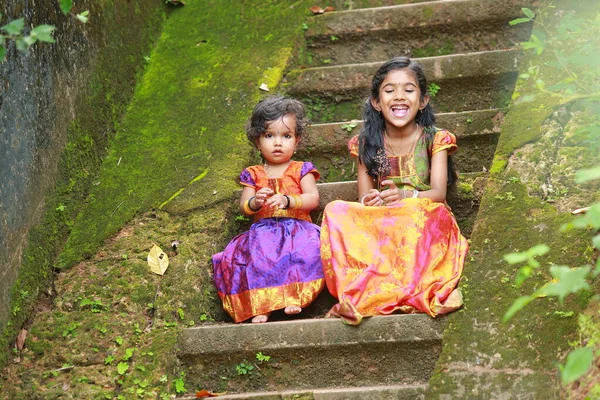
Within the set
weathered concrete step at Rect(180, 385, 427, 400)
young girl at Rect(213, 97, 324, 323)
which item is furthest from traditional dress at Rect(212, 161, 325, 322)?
weathered concrete step at Rect(180, 385, 427, 400)

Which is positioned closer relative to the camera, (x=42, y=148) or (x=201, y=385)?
(x=201, y=385)

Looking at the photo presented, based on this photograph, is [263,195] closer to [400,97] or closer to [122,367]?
[400,97]

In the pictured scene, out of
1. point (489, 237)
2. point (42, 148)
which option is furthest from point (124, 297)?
point (489, 237)

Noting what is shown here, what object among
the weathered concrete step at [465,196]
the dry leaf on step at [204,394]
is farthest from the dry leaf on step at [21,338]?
the weathered concrete step at [465,196]

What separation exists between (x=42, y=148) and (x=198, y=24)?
1.64 meters

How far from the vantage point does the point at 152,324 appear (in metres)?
3.07

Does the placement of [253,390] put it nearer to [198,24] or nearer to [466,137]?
[466,137]

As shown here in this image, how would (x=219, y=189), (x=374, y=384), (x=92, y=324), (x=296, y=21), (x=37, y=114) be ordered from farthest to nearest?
(x=296, y=21) → (x=219, y=189) → (x=37, y=114) → (x=92, y=324) → (x=374, y=384)

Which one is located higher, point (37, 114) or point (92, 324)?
point (37, 114)

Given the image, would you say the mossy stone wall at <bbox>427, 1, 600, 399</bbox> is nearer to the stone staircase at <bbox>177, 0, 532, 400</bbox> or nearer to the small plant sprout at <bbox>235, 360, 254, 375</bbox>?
the stone staircase at <bbox>177, 0, 532, 400</bbox>

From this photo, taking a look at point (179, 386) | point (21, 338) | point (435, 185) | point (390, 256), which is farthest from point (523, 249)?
point (21, 338)

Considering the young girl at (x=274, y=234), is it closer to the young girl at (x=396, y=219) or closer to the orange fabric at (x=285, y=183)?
the orange fabric at (x=285, y=183)

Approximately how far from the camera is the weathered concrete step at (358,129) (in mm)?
3764

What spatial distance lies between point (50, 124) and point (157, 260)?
2.66ft
